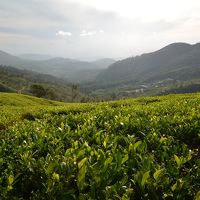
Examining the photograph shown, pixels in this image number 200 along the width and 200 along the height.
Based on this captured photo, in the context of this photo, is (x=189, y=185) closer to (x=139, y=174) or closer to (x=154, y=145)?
(x=139, y=174)

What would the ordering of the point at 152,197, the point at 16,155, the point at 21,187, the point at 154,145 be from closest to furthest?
the point at 152,197
the point at 21,187
the point at 16,155
the point at 154,145

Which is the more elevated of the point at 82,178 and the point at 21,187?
the point at 82,178

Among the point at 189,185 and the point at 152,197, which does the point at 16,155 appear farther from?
the point at 189,185

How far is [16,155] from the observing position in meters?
6.88

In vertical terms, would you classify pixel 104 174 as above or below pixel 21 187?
above

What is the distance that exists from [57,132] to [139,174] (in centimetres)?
416

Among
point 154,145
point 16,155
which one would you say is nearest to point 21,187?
point 16,155

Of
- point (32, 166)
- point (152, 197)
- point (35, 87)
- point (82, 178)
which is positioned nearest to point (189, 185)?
point (152, 197)

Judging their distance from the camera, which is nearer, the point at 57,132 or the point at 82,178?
the point at 82,178

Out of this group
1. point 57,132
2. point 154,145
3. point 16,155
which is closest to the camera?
point 16,155

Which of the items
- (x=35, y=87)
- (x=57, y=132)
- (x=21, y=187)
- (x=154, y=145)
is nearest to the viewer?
(x=21, y=187)

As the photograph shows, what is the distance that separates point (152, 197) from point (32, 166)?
8.53ft

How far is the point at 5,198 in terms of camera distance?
4934 millimetres

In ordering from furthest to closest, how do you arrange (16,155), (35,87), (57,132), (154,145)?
(35,87) → (57,132) → (154,145) → (16,155)
